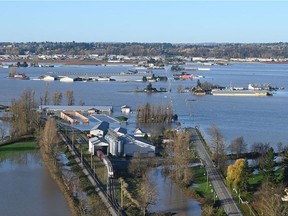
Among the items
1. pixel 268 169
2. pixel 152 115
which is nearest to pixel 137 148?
pixel 268 169

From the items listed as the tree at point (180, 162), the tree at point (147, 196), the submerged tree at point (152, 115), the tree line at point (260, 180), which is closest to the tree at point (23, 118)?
the submerged tree at point (152, 115)

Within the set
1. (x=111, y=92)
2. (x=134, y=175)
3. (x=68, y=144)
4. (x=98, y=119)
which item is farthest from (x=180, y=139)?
(x=111, y=92)

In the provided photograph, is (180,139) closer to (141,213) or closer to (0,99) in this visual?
(141,213)

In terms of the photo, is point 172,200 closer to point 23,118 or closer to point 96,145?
point 96,145

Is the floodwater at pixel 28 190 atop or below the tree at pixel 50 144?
below

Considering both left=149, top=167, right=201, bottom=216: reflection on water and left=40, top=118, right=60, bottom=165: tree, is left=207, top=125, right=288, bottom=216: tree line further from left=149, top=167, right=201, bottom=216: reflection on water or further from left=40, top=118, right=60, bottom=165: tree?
left=40, top=118, right=60, bottom=165: tree

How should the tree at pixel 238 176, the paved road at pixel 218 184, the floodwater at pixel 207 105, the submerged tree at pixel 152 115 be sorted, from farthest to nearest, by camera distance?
the submerged tree at pixel 152 115, the floodwater at pixel 207 105, the tree at pixel 238 176, the paved road at pixel 218 184

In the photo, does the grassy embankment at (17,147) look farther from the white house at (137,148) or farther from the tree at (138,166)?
the tree at (138,166)
